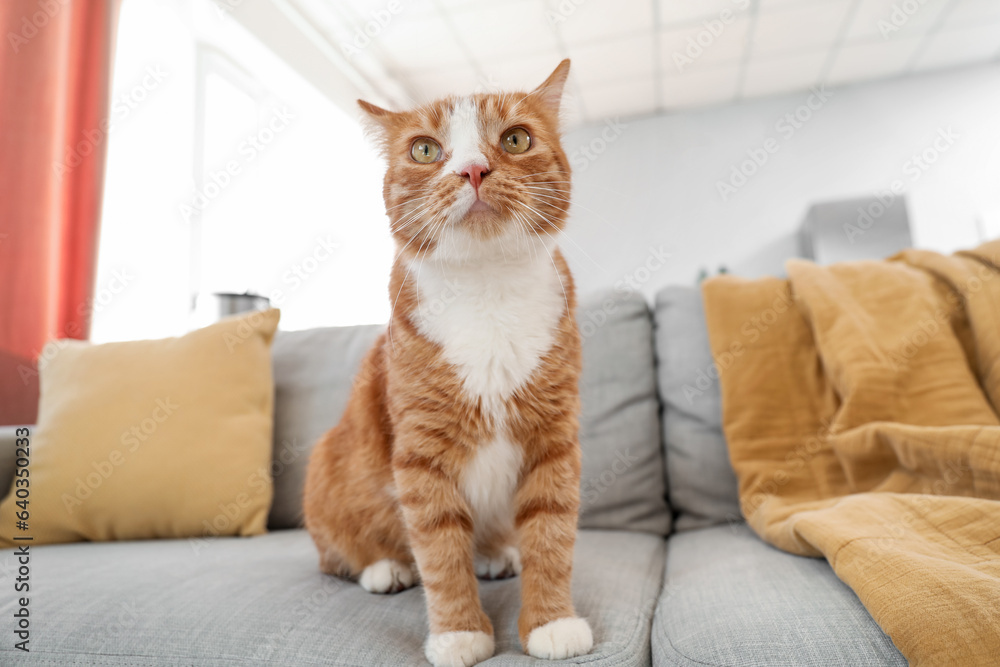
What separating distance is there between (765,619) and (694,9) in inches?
148

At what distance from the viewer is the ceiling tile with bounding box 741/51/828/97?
14.0ft

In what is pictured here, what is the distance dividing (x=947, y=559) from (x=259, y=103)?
3821 mm

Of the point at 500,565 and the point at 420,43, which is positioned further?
the point at 420,43

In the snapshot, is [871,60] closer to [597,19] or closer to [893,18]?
[893,18]

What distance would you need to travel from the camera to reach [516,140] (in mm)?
958

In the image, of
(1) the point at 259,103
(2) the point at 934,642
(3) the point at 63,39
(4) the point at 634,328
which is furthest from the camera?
(1) the point at 259,103

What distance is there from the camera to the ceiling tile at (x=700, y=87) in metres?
4.41

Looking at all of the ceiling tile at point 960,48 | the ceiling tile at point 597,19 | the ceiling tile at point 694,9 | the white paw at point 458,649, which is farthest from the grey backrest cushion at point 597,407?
the ceiling tile at point 960,48

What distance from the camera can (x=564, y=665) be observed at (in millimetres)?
740

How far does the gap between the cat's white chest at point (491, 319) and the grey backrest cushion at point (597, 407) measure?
603 millimetres

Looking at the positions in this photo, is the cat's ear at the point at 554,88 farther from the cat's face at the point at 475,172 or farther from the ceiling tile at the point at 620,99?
the ceiling tile at the point at 620,99

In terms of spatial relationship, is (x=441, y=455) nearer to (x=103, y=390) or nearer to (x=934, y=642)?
(x=934, y=642)

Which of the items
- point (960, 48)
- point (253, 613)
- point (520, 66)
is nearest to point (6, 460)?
point (253, 613)

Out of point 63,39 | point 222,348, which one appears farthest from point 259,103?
point 222,348
